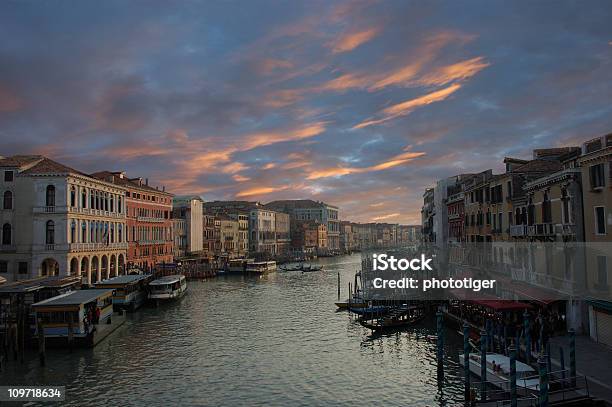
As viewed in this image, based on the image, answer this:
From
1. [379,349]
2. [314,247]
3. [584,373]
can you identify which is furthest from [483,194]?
[314,247]

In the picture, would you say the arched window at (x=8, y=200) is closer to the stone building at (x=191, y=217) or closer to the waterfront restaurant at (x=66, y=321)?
the waterfront restaurant at (x=66, y=321)

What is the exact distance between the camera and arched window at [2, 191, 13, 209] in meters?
43.8

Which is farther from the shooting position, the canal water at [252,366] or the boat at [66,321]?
the boat at [66,321]

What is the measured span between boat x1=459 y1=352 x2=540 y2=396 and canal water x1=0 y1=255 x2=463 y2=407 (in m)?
1.29

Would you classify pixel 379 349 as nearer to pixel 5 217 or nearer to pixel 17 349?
pixel 17 349

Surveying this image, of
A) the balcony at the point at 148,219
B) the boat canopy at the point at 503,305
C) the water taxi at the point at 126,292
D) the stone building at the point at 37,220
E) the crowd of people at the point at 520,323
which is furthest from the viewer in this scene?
the balcony at the point at 148,219

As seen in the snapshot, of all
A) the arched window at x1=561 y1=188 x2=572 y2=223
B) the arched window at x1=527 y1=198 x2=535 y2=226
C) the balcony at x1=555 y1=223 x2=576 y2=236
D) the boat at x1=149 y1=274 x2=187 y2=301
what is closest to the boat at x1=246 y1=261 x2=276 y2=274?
the boat at x1=149 y1=274 x2=187 y2=301

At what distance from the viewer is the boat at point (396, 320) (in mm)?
32250

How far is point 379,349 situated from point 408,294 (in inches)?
571

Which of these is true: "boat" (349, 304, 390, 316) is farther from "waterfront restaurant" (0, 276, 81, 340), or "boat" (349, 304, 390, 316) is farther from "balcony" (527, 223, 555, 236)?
"waterfront restaurant" (0, 276, 81, 340)

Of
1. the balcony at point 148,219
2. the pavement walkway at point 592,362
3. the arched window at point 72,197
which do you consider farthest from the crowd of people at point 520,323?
the balcony at point 148,219

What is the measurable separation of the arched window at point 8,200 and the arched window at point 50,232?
3557 mm

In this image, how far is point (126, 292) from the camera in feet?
133

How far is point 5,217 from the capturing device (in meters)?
43.8
